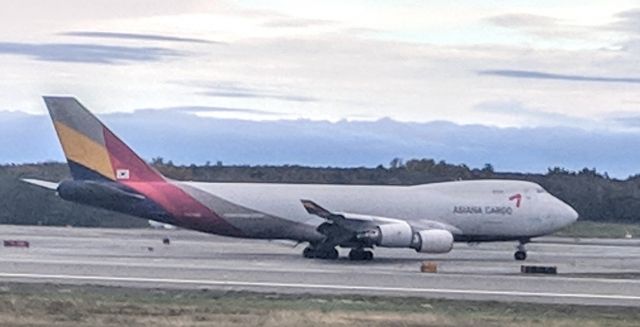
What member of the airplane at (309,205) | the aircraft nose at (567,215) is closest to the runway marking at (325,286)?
the airplane at (309,205)

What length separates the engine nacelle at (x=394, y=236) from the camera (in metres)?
44.9

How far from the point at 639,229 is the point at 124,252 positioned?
40967mm

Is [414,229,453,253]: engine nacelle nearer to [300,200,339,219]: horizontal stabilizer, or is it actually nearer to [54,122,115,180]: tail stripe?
[300,200,339,219]: horizontal stabilizer

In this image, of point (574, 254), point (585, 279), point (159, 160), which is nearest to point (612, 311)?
point (585, 279)

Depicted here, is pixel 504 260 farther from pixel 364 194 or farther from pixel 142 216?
pixel 142 216

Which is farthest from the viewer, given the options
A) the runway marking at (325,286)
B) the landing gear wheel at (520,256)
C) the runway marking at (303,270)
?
the landing gear wheel at (520,256)

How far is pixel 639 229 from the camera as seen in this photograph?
7969cm

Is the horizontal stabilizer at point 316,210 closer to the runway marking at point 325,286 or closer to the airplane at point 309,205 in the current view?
the airplane at point 309,205

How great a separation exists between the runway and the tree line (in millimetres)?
30609

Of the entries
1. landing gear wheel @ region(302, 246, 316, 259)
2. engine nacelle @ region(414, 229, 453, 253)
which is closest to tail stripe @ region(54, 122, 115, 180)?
landing gear wheel @ region(302, 246, 316, 259)

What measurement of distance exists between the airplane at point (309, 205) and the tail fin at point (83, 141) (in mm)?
29

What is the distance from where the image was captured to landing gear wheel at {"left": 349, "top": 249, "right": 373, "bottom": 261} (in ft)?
150

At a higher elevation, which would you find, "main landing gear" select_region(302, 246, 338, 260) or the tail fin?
the tail fin

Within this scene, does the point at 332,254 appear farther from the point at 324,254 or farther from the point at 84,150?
the point at 84,150
